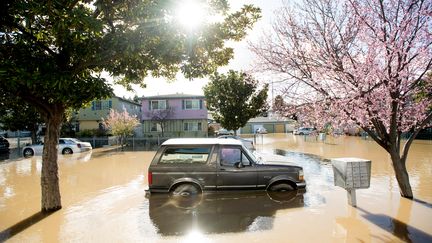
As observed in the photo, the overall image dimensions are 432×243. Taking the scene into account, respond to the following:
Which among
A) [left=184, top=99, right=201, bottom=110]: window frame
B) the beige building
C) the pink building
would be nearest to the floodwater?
the pink building

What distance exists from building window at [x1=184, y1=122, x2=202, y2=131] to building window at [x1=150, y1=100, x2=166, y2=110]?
3468mm

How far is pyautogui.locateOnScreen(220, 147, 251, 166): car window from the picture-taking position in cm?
938

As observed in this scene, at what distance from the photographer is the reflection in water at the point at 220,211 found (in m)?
7.15

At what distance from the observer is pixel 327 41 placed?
30.8ft

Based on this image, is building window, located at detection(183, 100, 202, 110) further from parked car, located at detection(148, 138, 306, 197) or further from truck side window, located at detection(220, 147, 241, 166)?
truck side window, located at detection(220, 147, 241, 166)

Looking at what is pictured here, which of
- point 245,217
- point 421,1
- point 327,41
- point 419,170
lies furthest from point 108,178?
point 419,170

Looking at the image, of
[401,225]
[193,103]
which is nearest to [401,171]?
[401,225]

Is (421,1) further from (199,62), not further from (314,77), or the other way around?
(199,62)

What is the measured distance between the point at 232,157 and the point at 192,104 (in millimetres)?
27427

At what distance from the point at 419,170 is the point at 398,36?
8601 mm

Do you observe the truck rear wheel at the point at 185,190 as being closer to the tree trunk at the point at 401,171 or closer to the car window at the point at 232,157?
the car window at the point at 232,157

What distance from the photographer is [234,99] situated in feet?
97.9

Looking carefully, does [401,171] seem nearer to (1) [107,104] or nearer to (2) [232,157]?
(2) [232,157]

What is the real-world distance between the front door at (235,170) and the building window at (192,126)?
27.0 metres
